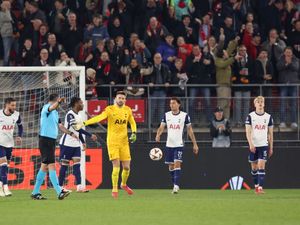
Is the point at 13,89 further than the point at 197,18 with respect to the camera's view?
No

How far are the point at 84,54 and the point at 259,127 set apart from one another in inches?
255

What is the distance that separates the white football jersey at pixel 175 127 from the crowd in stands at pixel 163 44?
3.50 metres

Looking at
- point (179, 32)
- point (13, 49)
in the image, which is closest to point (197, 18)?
point (179, 32)

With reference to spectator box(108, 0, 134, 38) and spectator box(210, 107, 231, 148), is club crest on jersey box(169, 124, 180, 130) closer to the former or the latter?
spectator box(210, 107, 231, 148)

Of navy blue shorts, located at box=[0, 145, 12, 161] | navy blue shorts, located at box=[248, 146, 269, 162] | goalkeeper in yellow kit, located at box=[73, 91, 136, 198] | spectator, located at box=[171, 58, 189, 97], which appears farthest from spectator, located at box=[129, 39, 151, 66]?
goalkeeper in yellow kit, located at box=[73, 91, 136, 198]

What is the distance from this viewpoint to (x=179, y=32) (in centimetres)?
2916

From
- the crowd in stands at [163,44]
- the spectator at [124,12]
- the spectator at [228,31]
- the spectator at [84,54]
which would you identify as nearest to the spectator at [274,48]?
the crowd in stands at [163,44]

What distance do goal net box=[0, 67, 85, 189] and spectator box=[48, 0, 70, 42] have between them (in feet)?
8.66

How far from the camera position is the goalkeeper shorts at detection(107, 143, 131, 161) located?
71.6 ft

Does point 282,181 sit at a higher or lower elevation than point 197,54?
lower

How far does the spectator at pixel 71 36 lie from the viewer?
28.3 meters

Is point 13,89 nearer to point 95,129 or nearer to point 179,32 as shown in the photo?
point 95,129

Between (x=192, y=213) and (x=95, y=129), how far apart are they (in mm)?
10622

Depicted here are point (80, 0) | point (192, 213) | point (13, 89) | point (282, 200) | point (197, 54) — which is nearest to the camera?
point (192, 213)
